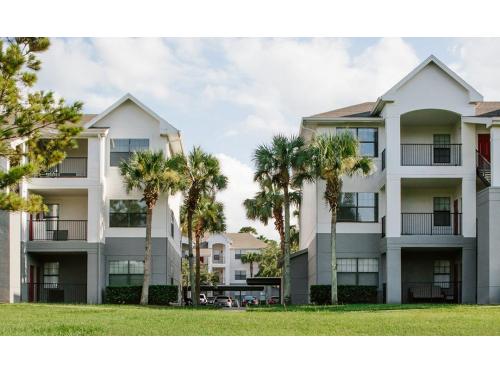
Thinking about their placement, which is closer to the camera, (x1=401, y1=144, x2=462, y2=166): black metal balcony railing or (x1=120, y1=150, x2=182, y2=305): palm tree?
(x1=120, y1=150, x2=182, y2=305): palm tree

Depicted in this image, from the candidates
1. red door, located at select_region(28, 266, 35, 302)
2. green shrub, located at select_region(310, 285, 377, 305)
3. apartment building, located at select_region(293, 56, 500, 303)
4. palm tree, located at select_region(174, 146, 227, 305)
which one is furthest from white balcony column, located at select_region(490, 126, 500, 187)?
red door, located at select_region(28, 266, 35, 302)

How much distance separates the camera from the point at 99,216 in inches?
1531

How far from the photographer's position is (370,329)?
22.0 metres

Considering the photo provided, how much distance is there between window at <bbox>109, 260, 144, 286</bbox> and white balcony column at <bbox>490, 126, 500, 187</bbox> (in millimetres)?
16113

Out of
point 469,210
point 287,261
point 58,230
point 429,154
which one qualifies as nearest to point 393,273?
point 469,210

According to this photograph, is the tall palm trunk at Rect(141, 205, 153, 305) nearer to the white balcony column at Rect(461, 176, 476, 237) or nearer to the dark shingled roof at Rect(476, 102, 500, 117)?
the white balcony column at Rect(461, 176, 476, 237)

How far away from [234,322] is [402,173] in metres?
15.9

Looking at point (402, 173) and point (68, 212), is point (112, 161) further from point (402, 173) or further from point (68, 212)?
point (402, 173)

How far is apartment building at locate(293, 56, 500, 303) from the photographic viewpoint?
36656mm

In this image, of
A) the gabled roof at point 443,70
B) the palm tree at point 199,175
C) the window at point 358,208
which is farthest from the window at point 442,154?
the palm tree at point 199,175

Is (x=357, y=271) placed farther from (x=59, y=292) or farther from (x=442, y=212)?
(x=59, y=292)

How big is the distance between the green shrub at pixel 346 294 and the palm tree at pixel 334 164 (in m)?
1.47
